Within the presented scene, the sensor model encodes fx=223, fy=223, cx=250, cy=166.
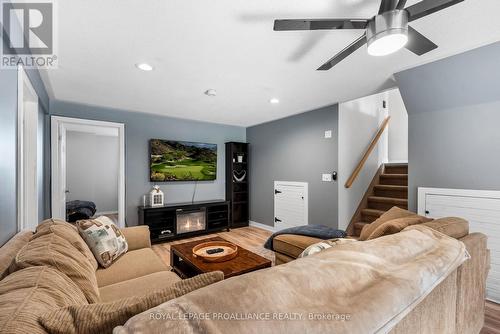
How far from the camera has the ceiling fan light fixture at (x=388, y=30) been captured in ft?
3.95

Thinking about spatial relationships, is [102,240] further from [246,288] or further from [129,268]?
[246,288]

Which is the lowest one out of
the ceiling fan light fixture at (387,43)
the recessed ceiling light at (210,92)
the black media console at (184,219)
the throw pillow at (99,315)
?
the black media console at (184,219)

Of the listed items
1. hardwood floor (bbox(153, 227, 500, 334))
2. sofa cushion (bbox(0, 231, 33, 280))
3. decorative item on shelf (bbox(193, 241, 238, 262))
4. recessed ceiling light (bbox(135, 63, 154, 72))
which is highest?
recessed ceiling light (bbox(135, 63, 154, 72))

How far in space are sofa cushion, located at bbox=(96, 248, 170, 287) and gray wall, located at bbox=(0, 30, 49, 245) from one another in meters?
0.63

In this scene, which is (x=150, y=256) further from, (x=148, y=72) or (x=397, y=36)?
(x=397, y=36)

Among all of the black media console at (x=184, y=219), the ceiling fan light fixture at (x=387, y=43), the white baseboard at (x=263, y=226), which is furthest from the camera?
the white baseboard at (x=263, y=226)

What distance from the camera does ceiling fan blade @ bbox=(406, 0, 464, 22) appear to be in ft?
3.62

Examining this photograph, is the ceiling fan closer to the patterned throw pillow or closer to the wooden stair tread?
the patterned throw pillow

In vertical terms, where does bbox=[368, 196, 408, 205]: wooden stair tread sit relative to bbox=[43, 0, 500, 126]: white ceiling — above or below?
below

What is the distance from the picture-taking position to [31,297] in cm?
68

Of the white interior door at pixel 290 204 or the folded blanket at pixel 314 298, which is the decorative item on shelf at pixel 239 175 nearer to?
the white interior door at pixel 290 204

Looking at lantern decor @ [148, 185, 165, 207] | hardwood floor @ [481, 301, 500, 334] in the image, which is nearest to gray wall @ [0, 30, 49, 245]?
lantern decor @ [148, 185, 165, 207]

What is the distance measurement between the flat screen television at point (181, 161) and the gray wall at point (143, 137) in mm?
126

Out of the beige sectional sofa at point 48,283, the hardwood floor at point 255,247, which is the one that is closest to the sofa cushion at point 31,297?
the beige sectional sofa at point 48,283
